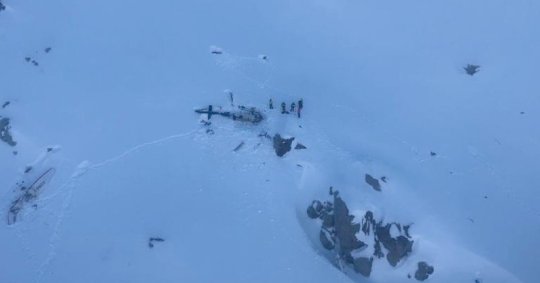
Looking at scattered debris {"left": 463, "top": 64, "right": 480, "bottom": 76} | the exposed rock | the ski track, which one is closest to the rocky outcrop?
the ski track

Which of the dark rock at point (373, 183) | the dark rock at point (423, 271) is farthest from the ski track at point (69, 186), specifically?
the dark rock at point (423, 271)

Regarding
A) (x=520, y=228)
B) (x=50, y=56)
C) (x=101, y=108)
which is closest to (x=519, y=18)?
(x=520, y=228)

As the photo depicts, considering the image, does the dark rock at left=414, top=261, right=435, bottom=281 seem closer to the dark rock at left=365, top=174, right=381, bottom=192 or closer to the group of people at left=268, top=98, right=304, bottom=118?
the dark rock at left=365, top=174, right=381, bottom=192

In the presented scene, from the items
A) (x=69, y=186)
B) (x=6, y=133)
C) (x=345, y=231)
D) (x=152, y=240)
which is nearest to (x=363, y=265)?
(x=345, y=231)

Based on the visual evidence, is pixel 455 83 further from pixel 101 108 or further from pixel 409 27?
pixel 101 108

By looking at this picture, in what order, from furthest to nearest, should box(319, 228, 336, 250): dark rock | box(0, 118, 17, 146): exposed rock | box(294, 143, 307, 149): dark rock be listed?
box(0, 118, 17, 146): exposed rock, box(294, 143, 307, 149): dark rock, box(319, 228, 336, 250): dark rock
